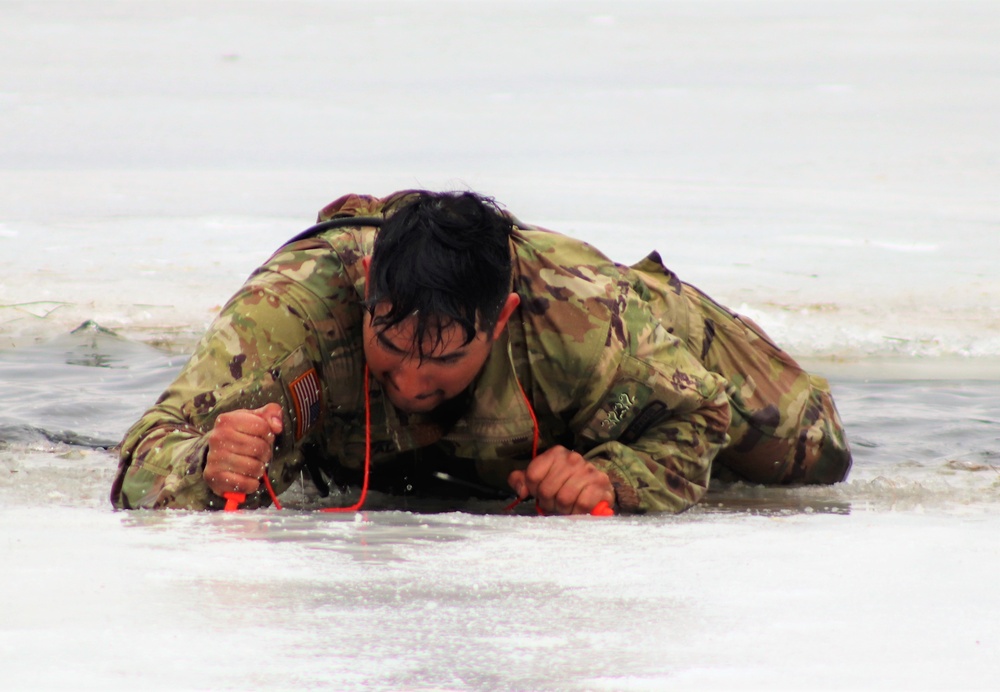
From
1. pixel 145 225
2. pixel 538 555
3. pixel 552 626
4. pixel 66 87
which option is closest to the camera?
pixel 552 626

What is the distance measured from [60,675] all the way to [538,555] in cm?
90

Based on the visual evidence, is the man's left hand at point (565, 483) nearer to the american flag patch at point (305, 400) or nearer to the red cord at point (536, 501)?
the red cord at point (536, 501)

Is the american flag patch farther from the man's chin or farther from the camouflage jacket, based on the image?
the man's chin

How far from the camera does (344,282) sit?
112 inches

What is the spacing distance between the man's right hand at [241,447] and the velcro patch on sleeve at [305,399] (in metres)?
0.25

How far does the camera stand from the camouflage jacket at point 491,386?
2.67 meters

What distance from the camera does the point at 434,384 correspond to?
263cm

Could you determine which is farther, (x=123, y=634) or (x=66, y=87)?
(x=66, y=87)

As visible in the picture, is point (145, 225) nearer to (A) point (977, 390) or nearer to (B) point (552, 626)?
(A) point (977, 390)

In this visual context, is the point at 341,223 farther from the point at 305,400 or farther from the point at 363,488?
the point at 363,488

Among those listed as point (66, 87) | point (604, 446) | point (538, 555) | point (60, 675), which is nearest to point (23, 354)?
point (604, 446)

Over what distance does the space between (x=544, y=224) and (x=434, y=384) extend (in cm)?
530

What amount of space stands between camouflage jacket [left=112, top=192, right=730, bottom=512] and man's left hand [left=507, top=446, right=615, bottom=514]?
69 mm

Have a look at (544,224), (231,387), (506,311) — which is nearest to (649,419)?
(506,311)
